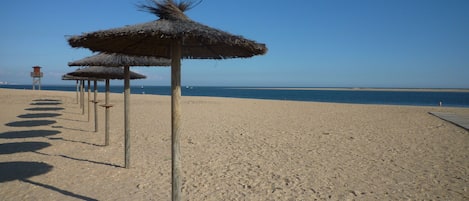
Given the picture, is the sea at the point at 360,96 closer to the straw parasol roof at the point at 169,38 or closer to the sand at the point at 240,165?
the sand at the point at 240,165

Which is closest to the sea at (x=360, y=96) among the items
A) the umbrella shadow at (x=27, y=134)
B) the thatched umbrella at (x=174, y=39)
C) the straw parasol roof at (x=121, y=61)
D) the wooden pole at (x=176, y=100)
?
the straw parasol roof at (x=121, y=61)

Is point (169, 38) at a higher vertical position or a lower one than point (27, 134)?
higher

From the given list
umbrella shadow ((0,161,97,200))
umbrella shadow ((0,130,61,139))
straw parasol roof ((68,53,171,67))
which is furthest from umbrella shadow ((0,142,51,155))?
straw parasol roof ((68,53,171,67))

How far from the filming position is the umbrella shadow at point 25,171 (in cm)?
448

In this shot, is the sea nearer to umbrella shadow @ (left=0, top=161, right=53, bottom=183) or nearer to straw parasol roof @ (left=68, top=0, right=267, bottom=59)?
straw parasol roof @ (left=68, top=0, right=267, bottom=59)

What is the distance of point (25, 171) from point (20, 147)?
7.61ft

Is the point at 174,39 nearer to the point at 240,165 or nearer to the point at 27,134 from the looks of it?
the point at 240,165

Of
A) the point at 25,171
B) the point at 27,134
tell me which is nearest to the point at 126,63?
the point at 25,171

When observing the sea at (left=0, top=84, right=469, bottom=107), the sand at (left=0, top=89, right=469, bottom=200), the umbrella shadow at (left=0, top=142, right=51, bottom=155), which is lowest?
the sea at (left=0, top=84, right=469, bottom=107)

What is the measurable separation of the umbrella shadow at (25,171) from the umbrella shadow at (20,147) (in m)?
1.11

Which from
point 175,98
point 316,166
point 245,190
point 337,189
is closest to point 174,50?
point 175,98

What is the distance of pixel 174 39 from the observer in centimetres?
320

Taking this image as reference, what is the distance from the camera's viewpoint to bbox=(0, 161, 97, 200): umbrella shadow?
4482 millimetres

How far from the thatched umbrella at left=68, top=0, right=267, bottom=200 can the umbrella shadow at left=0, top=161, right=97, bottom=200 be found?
1.80 metres
